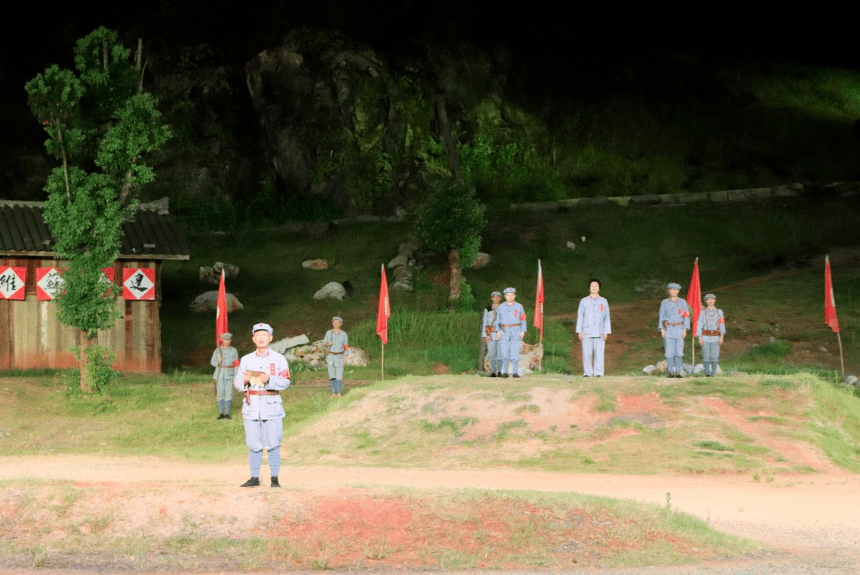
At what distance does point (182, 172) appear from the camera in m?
49.2

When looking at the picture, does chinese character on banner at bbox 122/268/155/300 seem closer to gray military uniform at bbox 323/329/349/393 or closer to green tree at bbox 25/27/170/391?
green tree at bbox 25/27/170/391

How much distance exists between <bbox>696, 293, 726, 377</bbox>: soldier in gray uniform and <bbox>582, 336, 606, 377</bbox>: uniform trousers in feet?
8.44

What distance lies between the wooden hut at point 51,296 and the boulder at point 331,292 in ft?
27.9

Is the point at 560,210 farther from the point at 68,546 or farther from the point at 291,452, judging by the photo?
the point at 68,546

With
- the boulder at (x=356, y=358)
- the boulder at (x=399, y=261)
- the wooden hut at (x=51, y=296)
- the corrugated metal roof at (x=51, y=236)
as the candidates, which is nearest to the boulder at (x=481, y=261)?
the boulder at (x=399, y=261)

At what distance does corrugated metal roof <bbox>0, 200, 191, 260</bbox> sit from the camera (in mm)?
29531

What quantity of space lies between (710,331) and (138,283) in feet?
48.3

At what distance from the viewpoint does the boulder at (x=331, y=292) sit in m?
38.9

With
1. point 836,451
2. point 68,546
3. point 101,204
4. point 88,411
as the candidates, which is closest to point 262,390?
point 68,546

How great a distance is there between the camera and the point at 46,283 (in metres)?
29.7

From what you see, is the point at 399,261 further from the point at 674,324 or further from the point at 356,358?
the point at 674,324

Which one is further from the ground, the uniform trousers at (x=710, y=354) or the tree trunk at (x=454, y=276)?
the tree trunk at (x=454, y=276)

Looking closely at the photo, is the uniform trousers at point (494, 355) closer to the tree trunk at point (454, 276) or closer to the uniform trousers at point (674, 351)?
the uniform trousers at point (674, 351)

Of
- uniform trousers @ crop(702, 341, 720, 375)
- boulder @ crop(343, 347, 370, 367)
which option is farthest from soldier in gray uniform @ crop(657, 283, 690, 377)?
boulder @ crop(343, 347, 370, 367)
